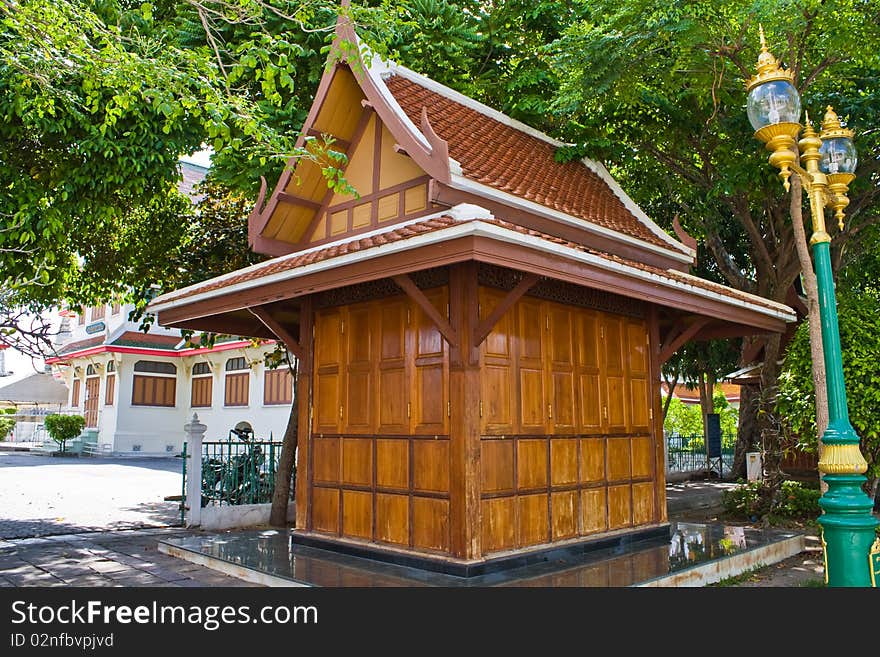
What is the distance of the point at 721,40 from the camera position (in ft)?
31.7

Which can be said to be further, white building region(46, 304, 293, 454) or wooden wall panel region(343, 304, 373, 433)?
white building region(46, 304, 293, 454)

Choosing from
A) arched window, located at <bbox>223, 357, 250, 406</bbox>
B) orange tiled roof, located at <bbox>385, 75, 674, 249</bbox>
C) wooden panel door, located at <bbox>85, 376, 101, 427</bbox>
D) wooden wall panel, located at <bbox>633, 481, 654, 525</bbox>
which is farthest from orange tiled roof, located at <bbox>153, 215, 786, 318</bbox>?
wooden panel door, located at <bbox>85, 376, 101, 427</bbox>

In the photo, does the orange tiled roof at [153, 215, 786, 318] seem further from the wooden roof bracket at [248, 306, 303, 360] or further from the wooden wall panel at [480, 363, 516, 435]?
the wooden wall panel at [480, 363, 516, 435]

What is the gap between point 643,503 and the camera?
908 cm

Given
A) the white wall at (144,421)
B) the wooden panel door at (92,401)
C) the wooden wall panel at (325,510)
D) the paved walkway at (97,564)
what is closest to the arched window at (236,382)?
the white wall at (144,421)

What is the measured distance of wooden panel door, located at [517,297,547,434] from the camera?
25.0 feet

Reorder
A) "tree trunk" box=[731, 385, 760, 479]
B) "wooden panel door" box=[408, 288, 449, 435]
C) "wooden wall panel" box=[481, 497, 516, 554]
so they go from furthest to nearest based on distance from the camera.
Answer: "tree trunk" box=[731, 385, 760, 479], "wooden panel door" box=[408, 288, 449, 435], "wooden wall panel" box=[481, 497, 516, 554]

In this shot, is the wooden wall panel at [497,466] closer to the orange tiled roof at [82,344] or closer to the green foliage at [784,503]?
the green foliage at [784,503]

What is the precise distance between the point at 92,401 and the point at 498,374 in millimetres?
29551

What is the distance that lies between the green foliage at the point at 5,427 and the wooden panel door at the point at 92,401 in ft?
24.0

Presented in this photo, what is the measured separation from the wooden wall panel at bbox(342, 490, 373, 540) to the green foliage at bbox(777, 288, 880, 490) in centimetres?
589

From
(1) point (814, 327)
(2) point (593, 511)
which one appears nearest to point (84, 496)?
(2) point (593, 511)
